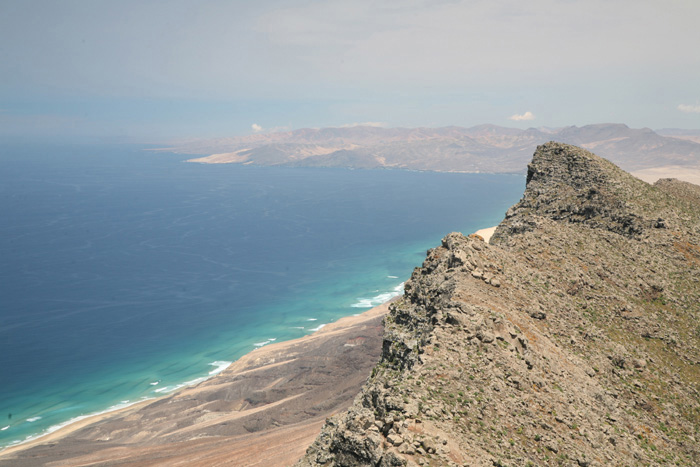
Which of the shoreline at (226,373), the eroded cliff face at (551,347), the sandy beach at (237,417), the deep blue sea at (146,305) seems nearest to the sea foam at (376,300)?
the deep blue sea at (146,305)

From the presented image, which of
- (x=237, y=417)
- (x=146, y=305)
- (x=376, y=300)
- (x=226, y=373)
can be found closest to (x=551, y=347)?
(x=237, y=417)

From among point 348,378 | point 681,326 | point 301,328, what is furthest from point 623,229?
point 301,328

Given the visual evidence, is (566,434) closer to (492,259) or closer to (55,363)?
(492,259)

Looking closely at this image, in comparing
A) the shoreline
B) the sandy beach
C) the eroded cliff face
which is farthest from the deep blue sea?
the eroded cliff face

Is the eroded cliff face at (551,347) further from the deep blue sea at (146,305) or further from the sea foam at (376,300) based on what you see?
the sea foam at (376,300)

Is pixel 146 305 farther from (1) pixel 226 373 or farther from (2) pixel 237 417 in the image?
(2) pixel 237 417

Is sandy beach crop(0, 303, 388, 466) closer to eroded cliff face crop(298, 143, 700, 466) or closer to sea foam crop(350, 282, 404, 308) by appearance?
sea foam crop(350, 282, 404, 308)
